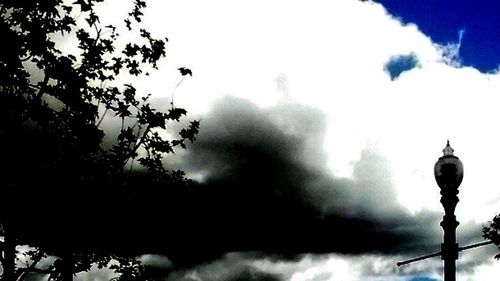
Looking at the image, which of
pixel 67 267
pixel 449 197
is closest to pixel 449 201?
pixel 449 197

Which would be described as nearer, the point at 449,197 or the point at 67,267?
the point at 449,197

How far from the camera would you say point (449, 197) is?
6.10 metres

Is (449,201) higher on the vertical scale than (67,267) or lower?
lower

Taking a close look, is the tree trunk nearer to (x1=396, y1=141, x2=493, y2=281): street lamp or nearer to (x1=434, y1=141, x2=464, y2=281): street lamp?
(x1=396, y1=141, x2=493, y2=281): street lamp

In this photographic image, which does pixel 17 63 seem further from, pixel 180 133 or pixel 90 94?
pixel 180 133

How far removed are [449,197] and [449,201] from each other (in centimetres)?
4

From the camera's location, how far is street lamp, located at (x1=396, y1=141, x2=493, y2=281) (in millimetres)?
5906

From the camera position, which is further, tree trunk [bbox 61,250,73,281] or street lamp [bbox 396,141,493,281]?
tree trunk [bbox 61,250,73,281]

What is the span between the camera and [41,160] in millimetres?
13656

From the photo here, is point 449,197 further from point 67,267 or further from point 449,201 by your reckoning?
point 67,267

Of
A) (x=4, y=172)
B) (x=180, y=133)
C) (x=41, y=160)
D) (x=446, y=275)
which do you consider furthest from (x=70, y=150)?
(x=446, y=275)

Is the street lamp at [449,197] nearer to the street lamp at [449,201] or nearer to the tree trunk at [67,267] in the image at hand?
the street lamp at [449,201]

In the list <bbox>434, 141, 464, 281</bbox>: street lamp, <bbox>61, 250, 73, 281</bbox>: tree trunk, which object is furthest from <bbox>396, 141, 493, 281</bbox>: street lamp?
<bbox>61, 250, 73, 281</bbox>: tree trunk

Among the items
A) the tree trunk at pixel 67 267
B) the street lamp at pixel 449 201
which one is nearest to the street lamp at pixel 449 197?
the street lamp at pixel 449 201
